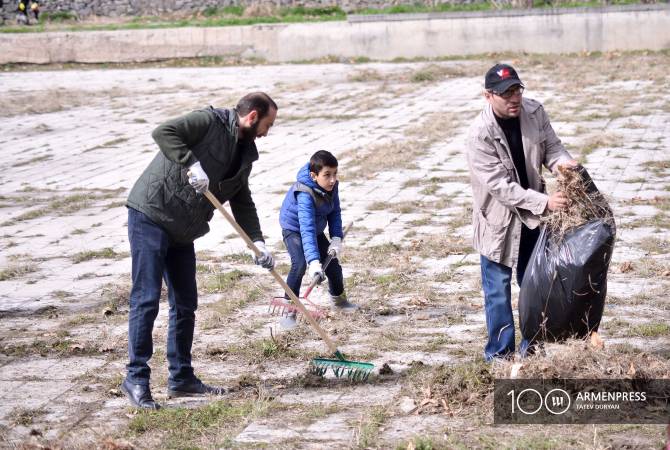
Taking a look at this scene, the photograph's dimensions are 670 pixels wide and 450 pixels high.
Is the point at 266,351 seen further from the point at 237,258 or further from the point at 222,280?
the point at 237,258

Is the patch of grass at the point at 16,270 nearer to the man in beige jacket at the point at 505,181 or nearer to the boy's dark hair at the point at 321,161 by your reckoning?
the boy's dark hair at the point at 321,161

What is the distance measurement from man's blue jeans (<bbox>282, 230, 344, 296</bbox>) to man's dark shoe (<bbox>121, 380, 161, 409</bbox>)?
1753 mm

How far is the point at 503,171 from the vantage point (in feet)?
17.1

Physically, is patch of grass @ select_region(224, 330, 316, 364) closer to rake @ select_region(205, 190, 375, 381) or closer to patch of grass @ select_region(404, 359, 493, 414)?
rake @ select_region(205, 190, 375, 381)

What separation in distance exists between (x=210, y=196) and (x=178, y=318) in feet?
2.64

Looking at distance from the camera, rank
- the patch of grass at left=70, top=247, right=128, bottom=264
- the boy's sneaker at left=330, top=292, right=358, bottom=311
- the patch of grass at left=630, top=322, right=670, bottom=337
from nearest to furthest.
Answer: the patch of grass at left=630, top=322, right=670, bottom=337 < the boy's sneaker at left=330, top=292, right=358, bottom=311 < the patch of grass at left=70, top=247, right=128, bottom=264

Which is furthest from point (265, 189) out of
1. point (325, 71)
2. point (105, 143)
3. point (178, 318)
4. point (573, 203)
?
point (325, 71)

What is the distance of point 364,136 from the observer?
13.4m

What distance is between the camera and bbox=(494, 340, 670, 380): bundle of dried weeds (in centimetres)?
478

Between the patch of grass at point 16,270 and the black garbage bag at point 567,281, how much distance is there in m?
A: 4.47

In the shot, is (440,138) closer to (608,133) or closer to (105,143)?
(608,133)

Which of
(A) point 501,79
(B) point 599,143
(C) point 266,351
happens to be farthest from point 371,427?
(B) point 599,143

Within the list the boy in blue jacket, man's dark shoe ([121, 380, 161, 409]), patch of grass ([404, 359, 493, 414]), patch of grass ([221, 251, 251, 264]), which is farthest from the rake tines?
patch of grass ([221, 251, 251, 264])

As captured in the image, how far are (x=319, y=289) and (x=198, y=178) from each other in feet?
9.06
